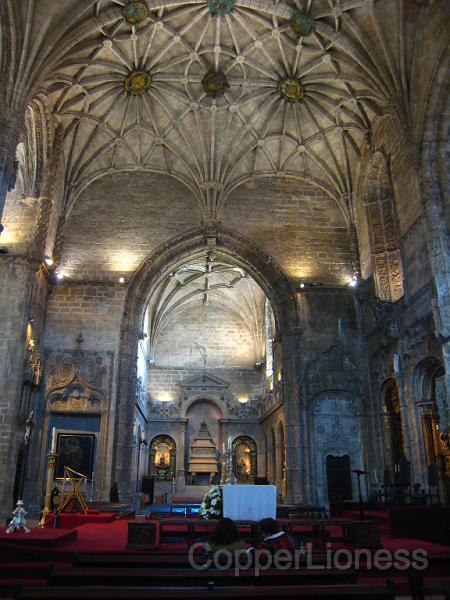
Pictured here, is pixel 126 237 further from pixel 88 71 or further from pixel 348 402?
pixel 348 402

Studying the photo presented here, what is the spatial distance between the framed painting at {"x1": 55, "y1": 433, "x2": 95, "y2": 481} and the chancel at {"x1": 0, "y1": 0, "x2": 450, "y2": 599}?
5 centimetres

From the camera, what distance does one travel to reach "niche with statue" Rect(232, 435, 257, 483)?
2916 cm

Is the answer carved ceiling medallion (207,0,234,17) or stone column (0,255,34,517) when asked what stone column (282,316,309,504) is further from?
carved ceiling medallion (207,0,234,17)

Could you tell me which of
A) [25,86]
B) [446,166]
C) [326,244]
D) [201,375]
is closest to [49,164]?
[25,86]

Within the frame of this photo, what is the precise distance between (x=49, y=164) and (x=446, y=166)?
13.2 meters

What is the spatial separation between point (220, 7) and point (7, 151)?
852 centimetres

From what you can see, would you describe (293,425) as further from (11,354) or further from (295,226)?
(11,354)

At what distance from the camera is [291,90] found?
63.1 feet

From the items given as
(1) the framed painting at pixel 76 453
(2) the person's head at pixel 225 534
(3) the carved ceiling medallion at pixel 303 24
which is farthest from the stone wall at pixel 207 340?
(2) the person's head at pixel 225 534

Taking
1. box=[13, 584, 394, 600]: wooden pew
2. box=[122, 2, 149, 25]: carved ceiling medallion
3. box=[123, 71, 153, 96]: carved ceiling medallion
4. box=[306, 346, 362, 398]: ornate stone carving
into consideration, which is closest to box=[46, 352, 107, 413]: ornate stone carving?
box=[306, 346, 362, 398]: ornate stone carving

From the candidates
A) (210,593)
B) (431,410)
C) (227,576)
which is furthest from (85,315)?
(210,593)

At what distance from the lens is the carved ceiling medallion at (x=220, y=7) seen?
16.1 metres

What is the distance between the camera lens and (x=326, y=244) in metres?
21.6

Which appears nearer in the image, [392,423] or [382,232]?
[392,423]
